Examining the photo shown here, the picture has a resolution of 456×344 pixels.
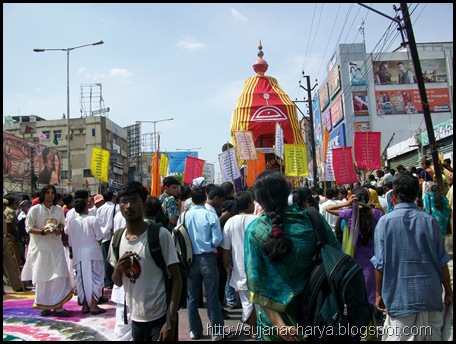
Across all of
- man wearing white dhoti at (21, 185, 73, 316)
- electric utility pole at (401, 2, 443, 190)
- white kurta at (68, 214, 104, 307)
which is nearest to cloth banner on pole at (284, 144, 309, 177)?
electric utility pole at (401, 2, 443, 190)

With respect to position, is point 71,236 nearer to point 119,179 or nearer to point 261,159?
point 261,159

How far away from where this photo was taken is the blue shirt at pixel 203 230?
5348 mm

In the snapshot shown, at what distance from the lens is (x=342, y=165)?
1280 cm

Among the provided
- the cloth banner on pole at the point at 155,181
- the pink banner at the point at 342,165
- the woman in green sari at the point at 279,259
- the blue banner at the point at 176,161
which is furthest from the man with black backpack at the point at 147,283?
the blue banner at the point at 176,161

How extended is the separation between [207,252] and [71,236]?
94.0 inches

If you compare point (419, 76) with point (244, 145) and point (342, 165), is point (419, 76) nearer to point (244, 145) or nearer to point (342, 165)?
point (342, 165)

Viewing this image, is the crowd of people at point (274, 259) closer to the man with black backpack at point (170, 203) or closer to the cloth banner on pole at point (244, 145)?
the man with black backpack at point (170, 203)

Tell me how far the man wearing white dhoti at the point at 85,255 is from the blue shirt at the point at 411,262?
14.8ft

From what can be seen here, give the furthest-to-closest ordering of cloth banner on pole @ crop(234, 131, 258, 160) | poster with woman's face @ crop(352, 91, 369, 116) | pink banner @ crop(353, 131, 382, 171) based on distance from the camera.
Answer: poster with woman's face @ crop(352, 91, 369, 116)
cloth banner on pole @ crop(234, 131, 258, 160)
pink banner @ crop(353, 131, 382, 171)

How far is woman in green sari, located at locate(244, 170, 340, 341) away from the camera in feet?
8.44

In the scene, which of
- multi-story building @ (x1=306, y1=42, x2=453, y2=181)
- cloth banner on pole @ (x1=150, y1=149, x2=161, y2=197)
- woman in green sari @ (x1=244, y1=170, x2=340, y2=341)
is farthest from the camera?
multi-story building @ (x1=306, y1=42, x2=453, y2=181)

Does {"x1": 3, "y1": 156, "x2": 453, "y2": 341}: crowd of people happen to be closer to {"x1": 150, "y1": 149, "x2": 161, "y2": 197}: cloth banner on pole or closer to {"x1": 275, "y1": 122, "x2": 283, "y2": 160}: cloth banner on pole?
{"x1": 150, "y1": 149, "x2": 161, "y2": 197}: cloth banner on pole

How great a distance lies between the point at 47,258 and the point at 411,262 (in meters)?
5.05

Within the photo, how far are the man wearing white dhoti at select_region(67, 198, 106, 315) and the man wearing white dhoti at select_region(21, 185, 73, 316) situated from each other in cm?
18
